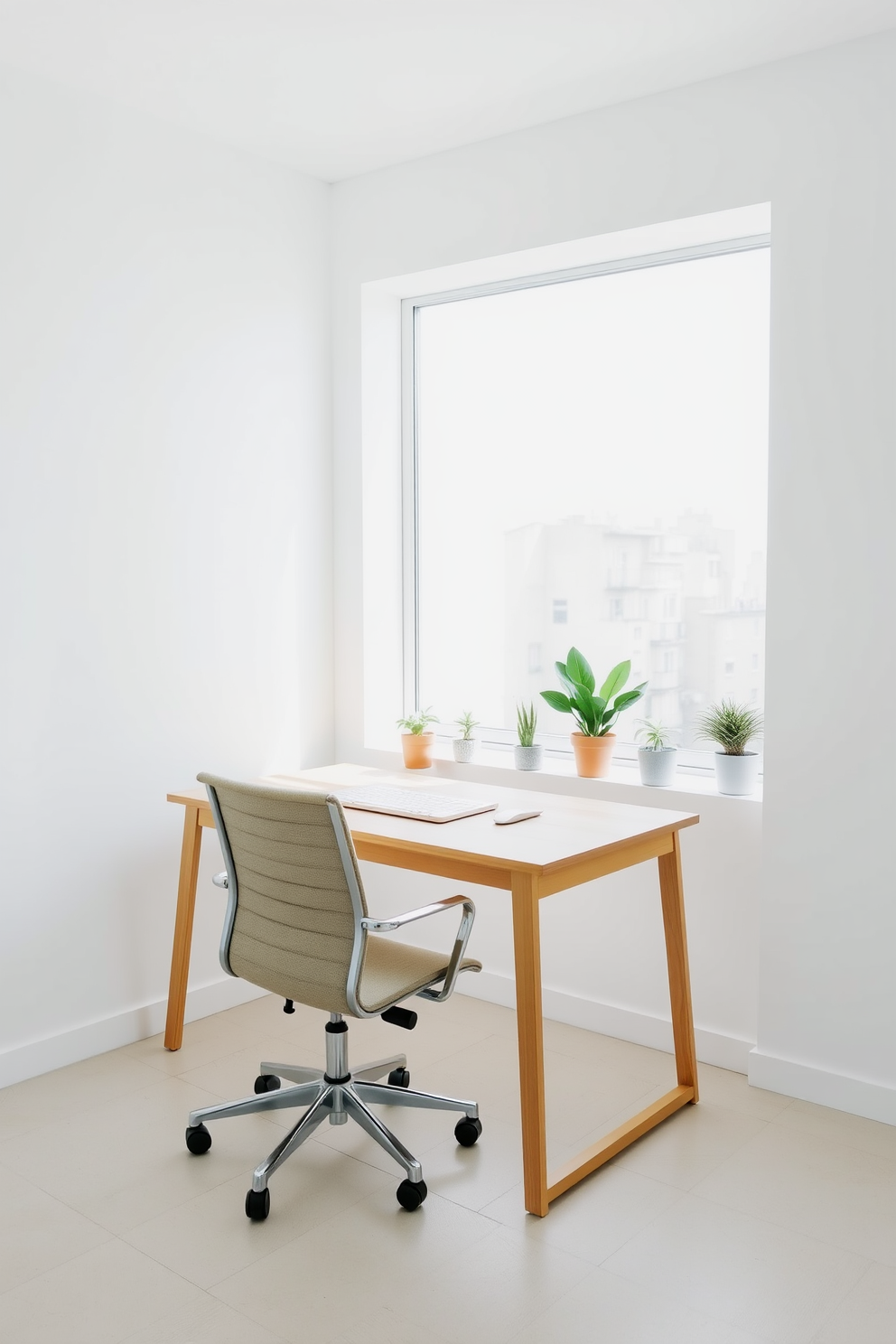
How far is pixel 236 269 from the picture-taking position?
3.45 meters

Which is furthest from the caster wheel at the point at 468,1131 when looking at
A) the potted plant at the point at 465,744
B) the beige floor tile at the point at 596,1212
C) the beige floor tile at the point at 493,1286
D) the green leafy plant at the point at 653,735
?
the potted plant at the point at 465,744

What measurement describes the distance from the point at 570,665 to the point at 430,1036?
117cm

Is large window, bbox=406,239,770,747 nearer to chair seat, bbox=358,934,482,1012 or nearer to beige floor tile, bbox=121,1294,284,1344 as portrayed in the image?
chair seat, bbox=358,934,482,1012

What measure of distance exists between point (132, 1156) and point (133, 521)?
168cm

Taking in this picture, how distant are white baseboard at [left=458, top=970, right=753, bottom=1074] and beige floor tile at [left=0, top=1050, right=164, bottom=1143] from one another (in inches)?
42.1

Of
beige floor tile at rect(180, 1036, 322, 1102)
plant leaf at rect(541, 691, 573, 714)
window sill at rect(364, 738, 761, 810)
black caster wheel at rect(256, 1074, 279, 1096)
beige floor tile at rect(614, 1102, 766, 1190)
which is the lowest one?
beige floor tile at rect(614, 1102, 766, 1190)

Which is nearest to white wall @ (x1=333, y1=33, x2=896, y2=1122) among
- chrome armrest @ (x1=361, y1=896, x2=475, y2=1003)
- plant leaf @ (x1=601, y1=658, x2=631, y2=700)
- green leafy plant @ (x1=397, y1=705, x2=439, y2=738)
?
plant leaf @ (x1=601, y1=658, x2=631, y2=700)

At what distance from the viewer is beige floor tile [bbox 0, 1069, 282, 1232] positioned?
238cm

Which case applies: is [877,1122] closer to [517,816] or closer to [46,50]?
[517,816]

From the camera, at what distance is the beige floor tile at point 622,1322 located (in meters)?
1.95

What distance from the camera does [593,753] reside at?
3285 millimetres

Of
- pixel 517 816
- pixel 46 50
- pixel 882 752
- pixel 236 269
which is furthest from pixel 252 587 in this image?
pixel 882 752

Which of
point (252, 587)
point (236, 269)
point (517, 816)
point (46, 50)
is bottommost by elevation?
point (517, 816)

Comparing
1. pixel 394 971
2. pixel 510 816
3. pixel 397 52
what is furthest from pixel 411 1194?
pixel 397 52
